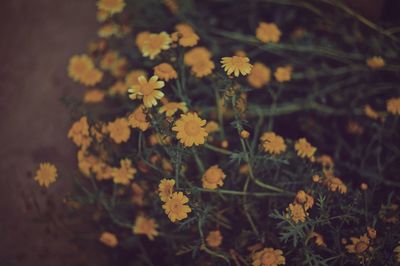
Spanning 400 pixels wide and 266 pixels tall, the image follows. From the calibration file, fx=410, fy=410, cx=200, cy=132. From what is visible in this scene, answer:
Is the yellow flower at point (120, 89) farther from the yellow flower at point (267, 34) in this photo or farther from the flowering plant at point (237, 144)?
the yellow flower at point (267, 34)

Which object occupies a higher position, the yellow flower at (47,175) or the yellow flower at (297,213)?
the yellow flower at (297,213)

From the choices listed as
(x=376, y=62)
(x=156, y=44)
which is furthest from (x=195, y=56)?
(x=376, y=62)

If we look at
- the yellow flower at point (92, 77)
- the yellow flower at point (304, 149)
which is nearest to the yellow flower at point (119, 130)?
the yellow flower at point (92, 77)

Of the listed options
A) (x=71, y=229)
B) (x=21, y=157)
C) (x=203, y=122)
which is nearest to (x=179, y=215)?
(x=203, y=122)

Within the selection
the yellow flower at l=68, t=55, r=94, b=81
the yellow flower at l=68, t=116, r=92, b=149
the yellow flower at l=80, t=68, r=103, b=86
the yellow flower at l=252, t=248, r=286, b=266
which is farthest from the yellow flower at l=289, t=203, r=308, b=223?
the yellow flower at l=68, t=55, r=94, b=81

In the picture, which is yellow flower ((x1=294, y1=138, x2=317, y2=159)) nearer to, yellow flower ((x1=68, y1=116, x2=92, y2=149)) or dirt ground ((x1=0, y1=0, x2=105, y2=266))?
yellow flower ((x1=68, y1=116, x2=92, y2=149))

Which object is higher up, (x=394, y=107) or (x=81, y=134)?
(x=394, y=107)

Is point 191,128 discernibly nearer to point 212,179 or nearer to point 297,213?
point 212,179

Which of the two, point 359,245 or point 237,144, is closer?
point 359,245
